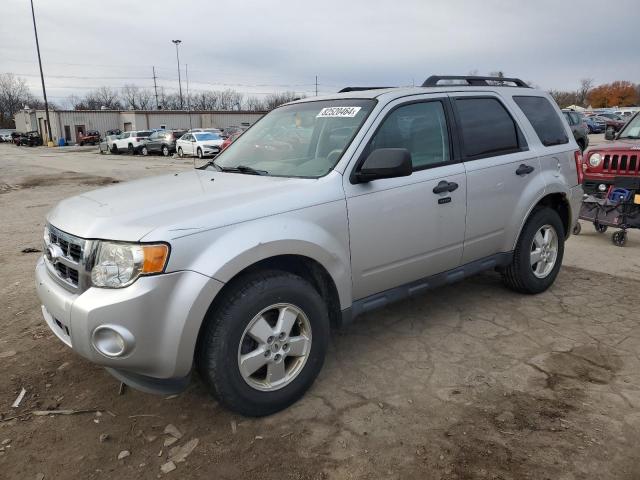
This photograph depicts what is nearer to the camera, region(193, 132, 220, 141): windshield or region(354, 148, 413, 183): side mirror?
region(354, 148, 413, 183): side mirror

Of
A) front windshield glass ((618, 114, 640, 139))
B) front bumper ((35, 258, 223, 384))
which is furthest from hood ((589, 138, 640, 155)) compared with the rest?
front bumper ((35, 258, 223, 384))

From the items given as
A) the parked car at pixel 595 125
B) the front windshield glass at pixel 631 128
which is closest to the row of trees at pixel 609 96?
the parked car at pixel 595 125

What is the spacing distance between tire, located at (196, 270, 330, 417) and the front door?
446mm

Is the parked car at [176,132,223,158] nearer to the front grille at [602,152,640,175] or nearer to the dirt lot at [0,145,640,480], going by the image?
the front grille at [602,152,640,175]

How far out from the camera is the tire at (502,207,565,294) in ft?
14.4

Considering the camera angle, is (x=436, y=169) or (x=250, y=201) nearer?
(x=250, y=201)

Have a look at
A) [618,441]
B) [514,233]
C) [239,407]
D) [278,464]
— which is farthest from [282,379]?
[514,233]

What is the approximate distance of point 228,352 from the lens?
2602mm

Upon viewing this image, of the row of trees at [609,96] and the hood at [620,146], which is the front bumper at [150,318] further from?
the row of trees at [609,96]

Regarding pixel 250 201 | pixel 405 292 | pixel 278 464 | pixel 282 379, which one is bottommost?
pixel 278 464

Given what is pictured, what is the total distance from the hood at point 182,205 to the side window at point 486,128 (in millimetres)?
1413

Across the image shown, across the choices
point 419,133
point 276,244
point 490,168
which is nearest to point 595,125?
point 490,168

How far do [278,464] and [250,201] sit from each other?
4.58 ft

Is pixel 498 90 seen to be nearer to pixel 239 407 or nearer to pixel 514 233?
pixel 514 233
